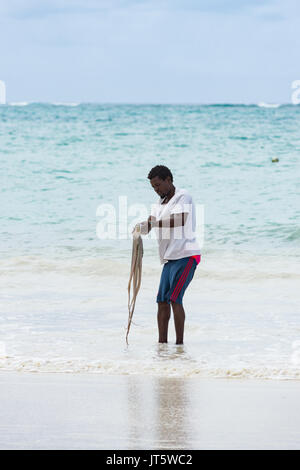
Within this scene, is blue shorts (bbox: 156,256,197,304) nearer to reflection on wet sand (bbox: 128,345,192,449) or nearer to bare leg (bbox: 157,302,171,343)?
bare leg (bbox: 157,302,171,343)

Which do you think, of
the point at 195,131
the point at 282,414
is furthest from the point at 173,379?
the point at 195,131

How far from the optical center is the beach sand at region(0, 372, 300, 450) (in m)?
3.67

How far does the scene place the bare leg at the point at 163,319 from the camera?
6039mm

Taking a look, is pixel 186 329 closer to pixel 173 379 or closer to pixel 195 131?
pixel 173 379

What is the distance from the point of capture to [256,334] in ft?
21.8

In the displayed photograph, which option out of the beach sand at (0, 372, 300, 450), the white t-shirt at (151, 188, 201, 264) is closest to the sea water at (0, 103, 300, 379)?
the beach sand at (0, 372, 300, 450)

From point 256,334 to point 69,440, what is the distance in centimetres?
327

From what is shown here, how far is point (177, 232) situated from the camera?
575 cm

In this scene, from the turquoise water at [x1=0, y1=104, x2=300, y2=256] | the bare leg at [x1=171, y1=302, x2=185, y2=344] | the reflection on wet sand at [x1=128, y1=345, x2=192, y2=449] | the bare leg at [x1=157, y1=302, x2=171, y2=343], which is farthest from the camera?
the turquoise water at [x1=0, y1=104, x2=300, y2=256]

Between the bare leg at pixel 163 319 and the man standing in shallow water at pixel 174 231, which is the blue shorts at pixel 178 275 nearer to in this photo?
the man standing in shallow water at pixel 174 231

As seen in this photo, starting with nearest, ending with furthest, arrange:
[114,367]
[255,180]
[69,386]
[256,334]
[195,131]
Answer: [69,386] → [114,367] → [256,334] → [255,180] → [195,131]

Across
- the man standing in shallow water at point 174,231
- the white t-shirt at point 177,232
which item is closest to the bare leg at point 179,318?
the man standing in shallow water at point 174,231

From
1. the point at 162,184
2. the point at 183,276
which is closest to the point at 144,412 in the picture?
the point at 183,276

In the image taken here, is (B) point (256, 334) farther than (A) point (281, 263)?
No
